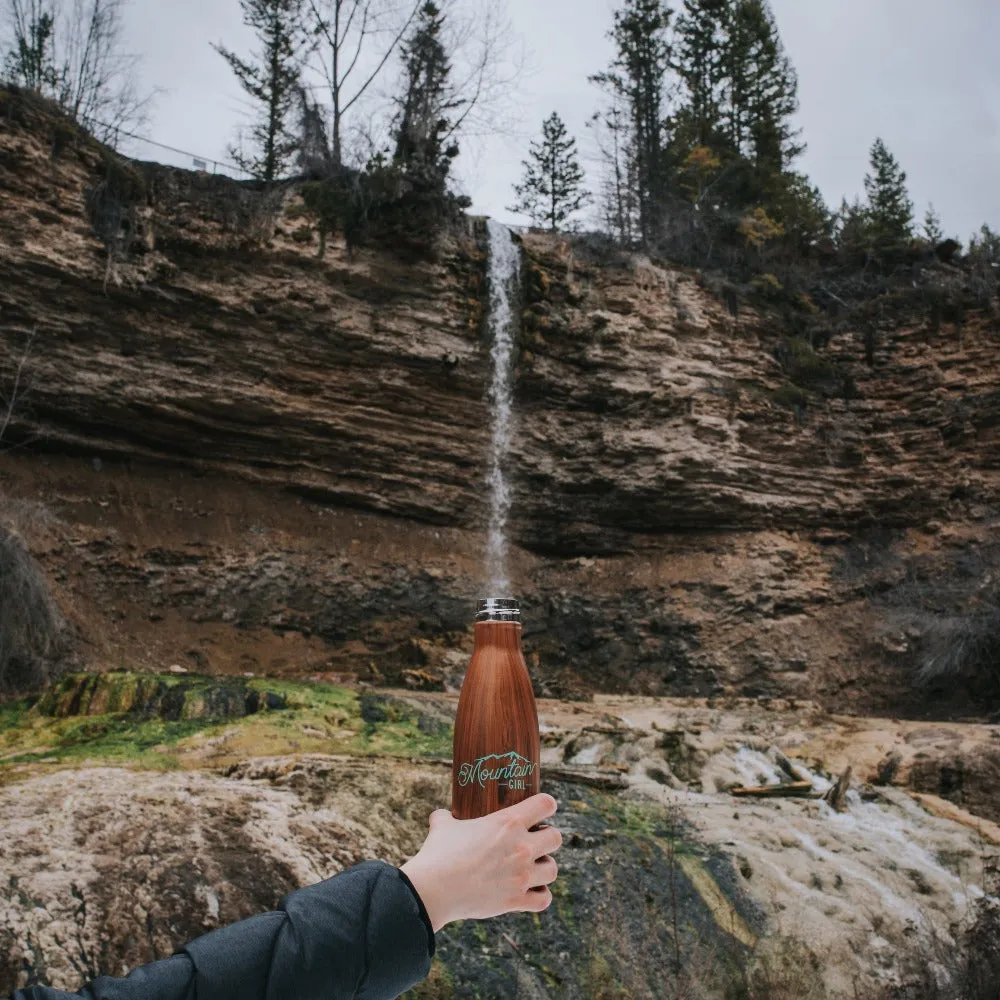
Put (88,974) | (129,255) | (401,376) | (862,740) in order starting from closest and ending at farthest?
1. (88,974)
2. (862,740)
3. (129,255)
4. (401,376)

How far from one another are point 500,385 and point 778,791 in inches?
414

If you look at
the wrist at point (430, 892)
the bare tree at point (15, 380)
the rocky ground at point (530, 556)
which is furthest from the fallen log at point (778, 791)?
the bare tree at point (15, 380)

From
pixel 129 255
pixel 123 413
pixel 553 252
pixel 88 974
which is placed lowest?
pixel 88 974

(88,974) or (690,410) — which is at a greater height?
(690,410)

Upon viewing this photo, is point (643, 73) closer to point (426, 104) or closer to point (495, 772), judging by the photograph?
point (426, 104)

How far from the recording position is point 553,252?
17156mm

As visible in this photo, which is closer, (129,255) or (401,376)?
(129,255)

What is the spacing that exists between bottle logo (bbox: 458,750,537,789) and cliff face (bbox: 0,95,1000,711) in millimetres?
11411

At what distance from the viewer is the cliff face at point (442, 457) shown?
43.9 feet

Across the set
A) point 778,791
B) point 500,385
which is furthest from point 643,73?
point 778,791

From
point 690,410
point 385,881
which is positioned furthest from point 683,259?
point 385,881

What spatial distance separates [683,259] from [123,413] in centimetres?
1247

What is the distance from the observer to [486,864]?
113 cm

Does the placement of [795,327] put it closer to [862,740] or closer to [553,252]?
[553,252]
